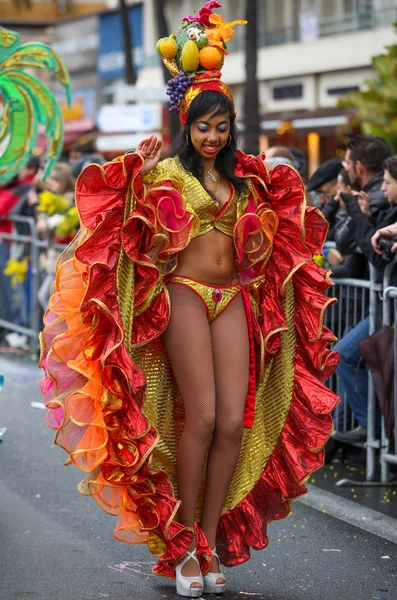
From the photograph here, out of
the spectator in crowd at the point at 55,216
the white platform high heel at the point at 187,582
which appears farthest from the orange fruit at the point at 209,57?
the spectator in crowd at the point at 55,216

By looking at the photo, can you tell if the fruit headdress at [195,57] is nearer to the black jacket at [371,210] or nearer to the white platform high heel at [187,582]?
the white platform high heel at [187,582]

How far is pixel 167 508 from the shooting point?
4977 mm

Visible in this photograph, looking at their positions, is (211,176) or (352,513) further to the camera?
(352,513)

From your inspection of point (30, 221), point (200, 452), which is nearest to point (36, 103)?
point (200, 452)

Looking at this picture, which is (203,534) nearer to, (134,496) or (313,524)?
(134,496)

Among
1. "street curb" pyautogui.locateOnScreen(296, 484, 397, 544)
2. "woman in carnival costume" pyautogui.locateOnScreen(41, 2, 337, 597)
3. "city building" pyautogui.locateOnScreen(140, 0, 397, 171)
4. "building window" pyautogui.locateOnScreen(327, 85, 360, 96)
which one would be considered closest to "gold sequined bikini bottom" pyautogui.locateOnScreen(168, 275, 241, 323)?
"woman in carnival costume" pyautogui.locateOnScreen(41, 2, 337, 597)

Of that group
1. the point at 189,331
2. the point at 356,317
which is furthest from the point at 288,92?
the point at 189,331

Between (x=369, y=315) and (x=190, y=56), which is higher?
(x=190, y=56)

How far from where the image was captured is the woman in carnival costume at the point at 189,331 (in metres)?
4.93

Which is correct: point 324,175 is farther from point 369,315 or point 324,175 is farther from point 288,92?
point 288,92

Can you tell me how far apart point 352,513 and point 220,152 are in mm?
2397

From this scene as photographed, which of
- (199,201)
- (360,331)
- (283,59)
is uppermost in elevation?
(199,201)

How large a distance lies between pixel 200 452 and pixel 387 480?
8.17ft

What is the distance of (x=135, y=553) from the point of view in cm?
576
